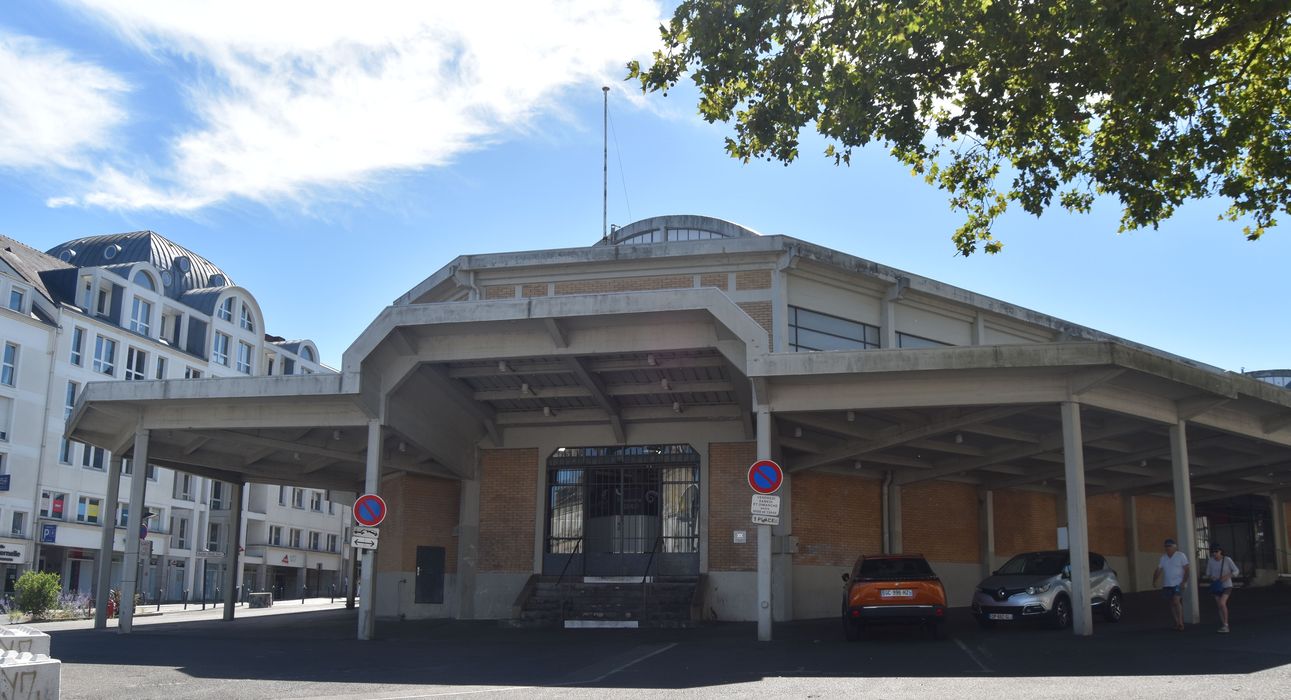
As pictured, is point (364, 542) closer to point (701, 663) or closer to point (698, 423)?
point (701, 663)

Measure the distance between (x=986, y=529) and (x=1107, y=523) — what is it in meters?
6.90

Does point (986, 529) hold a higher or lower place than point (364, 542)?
higher

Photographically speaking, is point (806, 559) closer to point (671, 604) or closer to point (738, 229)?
point (671, 604)

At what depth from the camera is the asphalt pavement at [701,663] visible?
12172 mm

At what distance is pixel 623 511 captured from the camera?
86.1ft

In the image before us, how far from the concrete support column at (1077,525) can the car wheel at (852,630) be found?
11.2 feet

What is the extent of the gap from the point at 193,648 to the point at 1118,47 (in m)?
16.2

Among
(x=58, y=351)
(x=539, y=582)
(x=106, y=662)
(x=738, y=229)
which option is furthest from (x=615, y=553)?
(x=58, y=351)

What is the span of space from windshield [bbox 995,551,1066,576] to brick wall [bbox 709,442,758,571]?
5.72 metres

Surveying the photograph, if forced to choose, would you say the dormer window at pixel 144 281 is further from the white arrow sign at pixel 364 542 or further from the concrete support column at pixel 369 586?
the white arrow sign at pixel 364 542

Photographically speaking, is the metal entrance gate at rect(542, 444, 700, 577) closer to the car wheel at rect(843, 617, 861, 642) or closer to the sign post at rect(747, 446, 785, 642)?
the sign post at rect(747, 446, 785, 642)

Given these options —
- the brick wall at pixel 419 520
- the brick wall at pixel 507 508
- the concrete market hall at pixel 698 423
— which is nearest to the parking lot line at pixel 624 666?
the concrete market hall at pixel 698 423

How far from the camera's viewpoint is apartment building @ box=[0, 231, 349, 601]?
164 ft

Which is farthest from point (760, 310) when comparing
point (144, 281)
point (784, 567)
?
point (144, 281)
